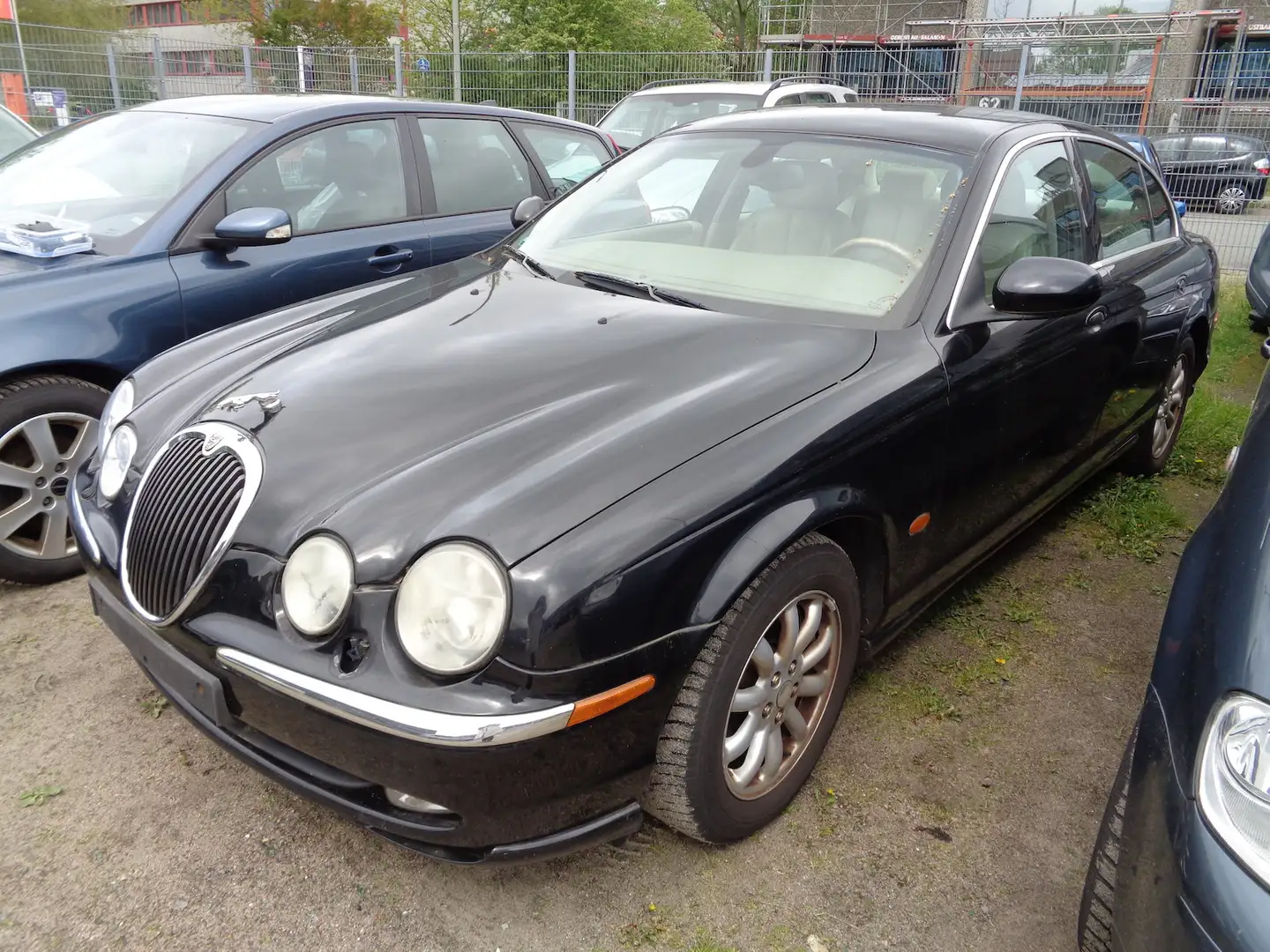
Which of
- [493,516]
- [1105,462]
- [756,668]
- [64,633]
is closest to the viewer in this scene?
[493,516]

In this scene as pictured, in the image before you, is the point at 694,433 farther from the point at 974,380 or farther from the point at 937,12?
the point at 937,12

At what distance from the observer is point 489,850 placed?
184 cm

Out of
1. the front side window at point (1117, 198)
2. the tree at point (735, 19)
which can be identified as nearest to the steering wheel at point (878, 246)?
the front side window at point (1117, 198)

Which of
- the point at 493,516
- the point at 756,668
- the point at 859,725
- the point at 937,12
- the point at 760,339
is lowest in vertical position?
the point at 859,725

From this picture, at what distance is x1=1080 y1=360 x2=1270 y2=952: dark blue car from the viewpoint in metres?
1.35

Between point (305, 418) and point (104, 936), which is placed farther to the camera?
point (305, 418)

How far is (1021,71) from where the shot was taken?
41.1ft

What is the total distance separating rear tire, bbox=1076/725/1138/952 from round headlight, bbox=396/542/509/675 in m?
1.18

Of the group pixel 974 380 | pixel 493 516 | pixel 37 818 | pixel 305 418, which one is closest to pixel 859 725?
pixel 974 380

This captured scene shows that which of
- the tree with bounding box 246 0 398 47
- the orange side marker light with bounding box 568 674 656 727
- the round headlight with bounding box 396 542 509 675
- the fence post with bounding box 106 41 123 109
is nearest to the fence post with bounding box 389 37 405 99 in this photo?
the fence post with bounding box 106 41 123 109

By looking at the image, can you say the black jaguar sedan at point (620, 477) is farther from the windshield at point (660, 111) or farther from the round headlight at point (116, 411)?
the windshield at point (660, 111)

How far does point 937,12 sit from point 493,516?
121ft

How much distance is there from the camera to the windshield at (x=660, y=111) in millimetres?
9320

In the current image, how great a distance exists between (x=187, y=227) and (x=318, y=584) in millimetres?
2397
